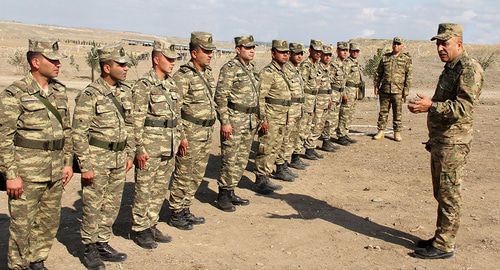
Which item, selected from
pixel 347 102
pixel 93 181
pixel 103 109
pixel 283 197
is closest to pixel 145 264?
pixel 93 181

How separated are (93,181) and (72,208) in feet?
7.22

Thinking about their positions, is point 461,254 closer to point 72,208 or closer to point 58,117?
point 58,117

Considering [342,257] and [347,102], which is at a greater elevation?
[347,102]

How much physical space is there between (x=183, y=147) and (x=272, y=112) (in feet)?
7.19

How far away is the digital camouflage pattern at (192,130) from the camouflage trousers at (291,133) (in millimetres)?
2226

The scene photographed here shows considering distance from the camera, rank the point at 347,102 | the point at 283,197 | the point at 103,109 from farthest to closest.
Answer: the point at 347,102 → the point at 283,197 → the point at 103,109

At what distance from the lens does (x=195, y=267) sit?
480 cm

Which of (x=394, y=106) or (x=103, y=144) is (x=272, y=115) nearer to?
(x=103, y=144)

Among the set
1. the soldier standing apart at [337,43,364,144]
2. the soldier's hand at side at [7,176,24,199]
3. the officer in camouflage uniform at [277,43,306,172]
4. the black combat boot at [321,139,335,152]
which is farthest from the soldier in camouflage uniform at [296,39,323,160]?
the soldier's hand at side at [7,176,24,199]

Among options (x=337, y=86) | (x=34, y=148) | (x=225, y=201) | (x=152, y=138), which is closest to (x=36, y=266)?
(x=34, y=148)

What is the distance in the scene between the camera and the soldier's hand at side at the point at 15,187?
3.93 metres

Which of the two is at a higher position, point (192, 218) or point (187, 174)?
point (187, 174)

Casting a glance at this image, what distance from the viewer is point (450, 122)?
15.5 feet

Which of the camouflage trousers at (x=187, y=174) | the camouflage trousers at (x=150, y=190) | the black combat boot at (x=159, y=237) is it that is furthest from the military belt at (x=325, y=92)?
the black combat boot at (x=159, y=237)
